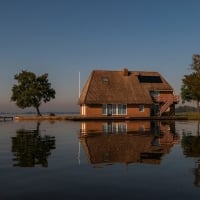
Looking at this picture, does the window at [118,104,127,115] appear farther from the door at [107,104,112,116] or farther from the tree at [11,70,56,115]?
the tree at [11,70,56,115]

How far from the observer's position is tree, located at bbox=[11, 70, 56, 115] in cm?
7238

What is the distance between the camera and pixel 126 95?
67.8 m

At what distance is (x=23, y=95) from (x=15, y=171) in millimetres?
61240

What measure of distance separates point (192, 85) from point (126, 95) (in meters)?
17.0

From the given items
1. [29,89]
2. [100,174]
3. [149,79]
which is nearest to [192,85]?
[149,79]

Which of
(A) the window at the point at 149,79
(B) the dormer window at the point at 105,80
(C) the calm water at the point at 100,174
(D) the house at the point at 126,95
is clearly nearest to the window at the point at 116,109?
(D) the house at the point at 126,95

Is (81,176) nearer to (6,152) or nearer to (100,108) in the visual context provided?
(6,152)

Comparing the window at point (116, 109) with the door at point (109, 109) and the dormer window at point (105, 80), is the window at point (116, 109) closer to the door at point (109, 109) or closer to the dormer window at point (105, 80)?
the door at point (109, 109)

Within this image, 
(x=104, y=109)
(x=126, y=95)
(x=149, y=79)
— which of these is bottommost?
(x=104, y=109)

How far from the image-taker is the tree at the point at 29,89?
7238 cm

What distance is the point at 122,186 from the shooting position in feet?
33.6

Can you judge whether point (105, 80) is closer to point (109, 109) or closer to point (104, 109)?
point (109, 109)

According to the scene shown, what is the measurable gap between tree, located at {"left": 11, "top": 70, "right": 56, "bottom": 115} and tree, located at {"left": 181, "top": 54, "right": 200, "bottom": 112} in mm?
30324

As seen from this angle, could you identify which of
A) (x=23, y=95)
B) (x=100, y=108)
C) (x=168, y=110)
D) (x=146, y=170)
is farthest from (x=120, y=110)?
(x=146, y=170)
